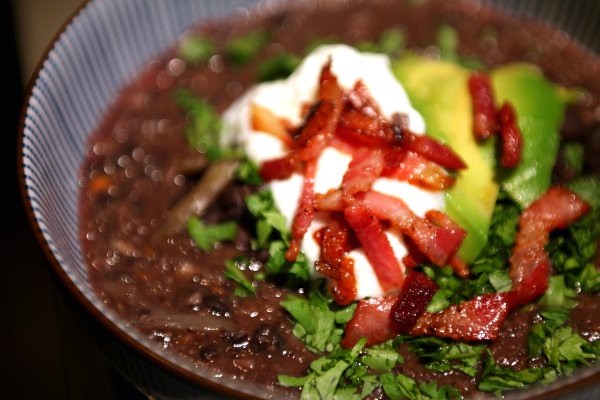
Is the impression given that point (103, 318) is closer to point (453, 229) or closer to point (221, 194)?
point (221, 194)

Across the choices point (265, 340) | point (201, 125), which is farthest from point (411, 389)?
point (201, 125)

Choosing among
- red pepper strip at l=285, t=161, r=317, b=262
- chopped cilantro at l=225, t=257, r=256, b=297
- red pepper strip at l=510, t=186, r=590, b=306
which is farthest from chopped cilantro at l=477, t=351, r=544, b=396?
chopped cilantro at l=225, t=257, r=256, b=297

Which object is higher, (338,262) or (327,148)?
(327,148)

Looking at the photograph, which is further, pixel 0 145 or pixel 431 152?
pixel 0 145

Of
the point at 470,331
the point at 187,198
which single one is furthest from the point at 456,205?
the point at 187,198

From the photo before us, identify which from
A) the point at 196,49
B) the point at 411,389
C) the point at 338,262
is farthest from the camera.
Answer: the point at 196,49

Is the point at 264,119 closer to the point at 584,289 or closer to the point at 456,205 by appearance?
the point at 456,205

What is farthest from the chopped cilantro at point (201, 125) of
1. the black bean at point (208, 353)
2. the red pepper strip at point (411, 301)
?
the red pepper strip at point (411, 301)
